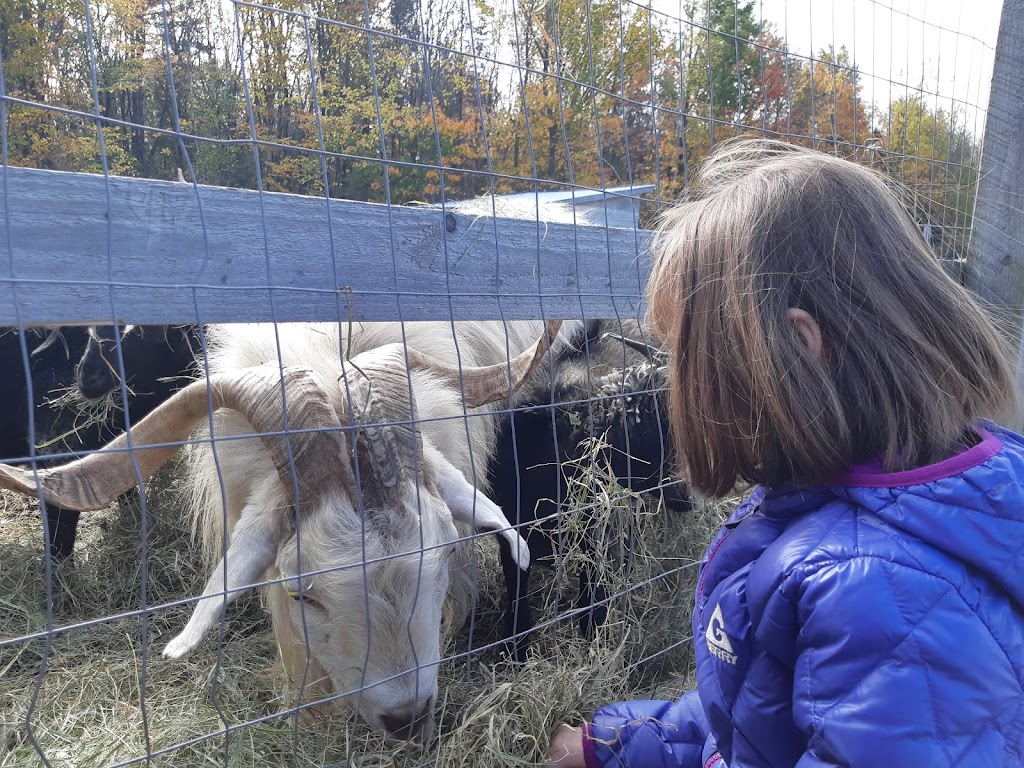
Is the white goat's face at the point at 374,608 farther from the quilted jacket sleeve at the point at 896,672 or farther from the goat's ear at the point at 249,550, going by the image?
the quilted jacket sleeve at the point at 896,672

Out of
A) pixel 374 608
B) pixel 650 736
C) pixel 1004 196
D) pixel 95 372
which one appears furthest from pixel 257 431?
pixel 1004 196

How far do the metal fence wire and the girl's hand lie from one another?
108 mm

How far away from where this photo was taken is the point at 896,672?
3.92ft

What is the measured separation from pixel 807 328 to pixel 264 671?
9.26 feet

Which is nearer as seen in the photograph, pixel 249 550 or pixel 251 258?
Result: pixel 251 258

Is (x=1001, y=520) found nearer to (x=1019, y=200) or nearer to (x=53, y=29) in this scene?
(x=1019, y=200)

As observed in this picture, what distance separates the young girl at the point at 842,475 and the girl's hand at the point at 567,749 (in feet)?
2.03

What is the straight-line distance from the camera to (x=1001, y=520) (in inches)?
51.5

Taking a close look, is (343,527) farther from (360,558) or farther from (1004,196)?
(1004,196)

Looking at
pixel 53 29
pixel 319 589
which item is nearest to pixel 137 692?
pixel 319 589

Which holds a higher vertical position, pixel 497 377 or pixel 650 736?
pixel 497 377

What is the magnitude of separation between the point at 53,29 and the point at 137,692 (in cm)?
1099

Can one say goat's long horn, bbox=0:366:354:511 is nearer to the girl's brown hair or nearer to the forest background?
the girl's brown hair

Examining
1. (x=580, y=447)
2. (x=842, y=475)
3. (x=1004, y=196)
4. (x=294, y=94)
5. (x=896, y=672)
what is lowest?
(x=580, y=447)
